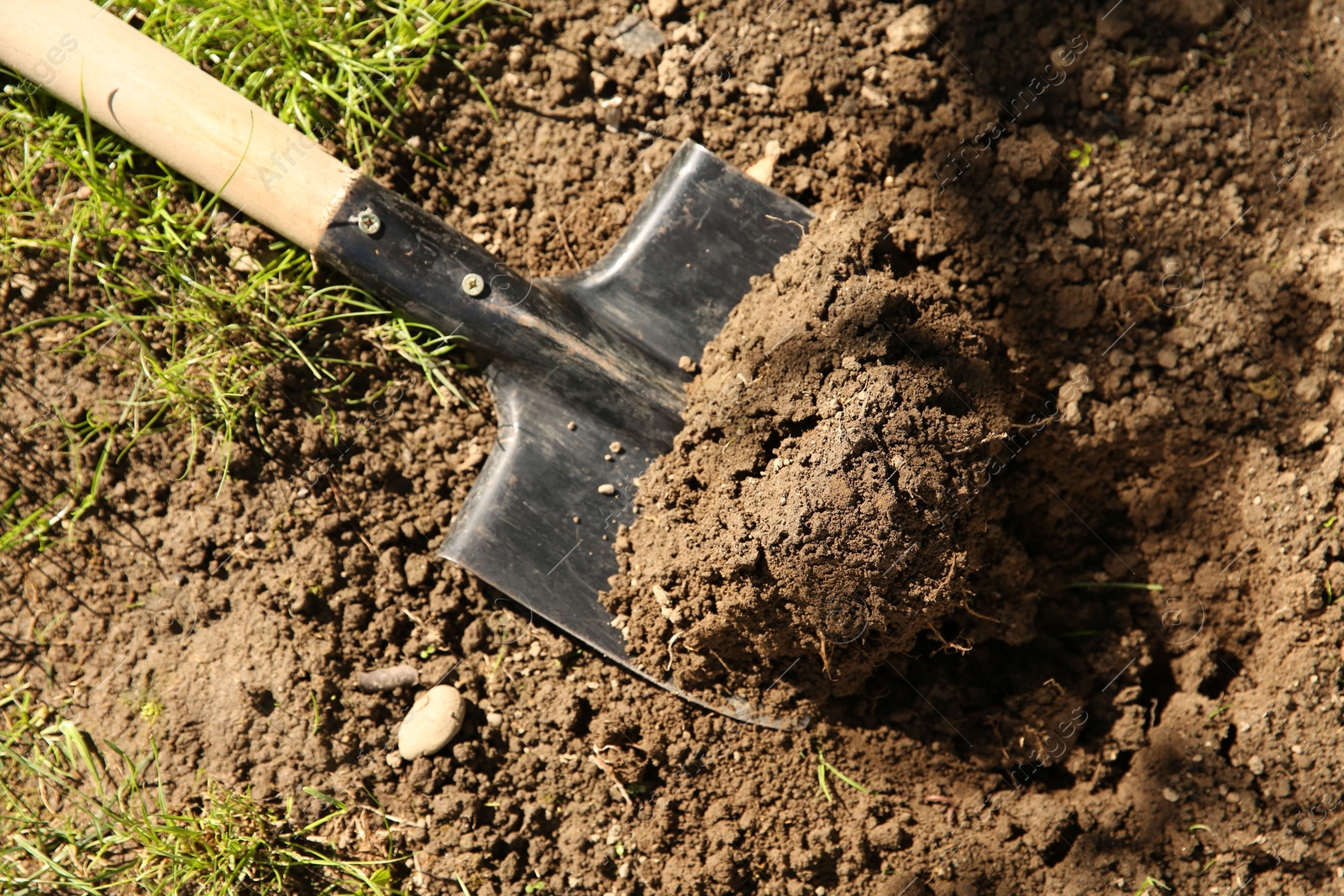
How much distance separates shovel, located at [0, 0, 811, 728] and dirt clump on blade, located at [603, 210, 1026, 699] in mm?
83

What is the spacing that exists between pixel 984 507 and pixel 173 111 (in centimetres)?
194

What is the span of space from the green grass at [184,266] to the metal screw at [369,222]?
24cm

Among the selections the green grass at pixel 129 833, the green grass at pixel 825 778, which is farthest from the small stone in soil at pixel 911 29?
the green grass at pixel 129 833

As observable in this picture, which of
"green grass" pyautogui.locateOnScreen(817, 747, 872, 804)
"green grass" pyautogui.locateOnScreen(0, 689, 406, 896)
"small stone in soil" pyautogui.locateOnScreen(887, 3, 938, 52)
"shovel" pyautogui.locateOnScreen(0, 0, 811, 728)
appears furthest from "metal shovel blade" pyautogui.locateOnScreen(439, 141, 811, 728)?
"green grass" pyautogui.locateOnScreen(0, 689, 406, 896)

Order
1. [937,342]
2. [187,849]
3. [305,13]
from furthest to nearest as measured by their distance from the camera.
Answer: [305,13] < [187,849] < [937,342]

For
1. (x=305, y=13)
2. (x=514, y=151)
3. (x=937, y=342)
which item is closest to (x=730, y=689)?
(x=937, y=342)

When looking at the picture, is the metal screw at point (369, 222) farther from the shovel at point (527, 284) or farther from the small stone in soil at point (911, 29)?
the small stone in soil at point (911, 29)

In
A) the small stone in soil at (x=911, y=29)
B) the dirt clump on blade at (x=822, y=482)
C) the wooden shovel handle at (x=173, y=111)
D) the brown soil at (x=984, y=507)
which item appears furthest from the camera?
the small stone in soil at (x=911, y=29)

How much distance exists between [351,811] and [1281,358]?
8.16ft

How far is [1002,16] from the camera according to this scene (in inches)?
85.4

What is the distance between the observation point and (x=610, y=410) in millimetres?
2029

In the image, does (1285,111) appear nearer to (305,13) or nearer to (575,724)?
(575,724)

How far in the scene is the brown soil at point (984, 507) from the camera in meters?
1.98

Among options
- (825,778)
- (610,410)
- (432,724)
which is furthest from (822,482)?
(432,724)
